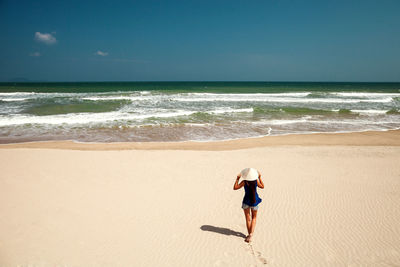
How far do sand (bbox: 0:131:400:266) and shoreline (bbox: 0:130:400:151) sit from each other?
70.7 inches

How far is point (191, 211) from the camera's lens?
17.3 feet

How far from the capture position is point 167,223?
15.8 feet

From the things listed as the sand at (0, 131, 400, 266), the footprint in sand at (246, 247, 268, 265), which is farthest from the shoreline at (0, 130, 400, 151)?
the footprint in sand at (246, 247, 268, 265)

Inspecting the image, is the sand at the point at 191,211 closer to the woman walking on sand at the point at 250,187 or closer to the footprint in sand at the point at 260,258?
the footprint in sand at the point at 260,258

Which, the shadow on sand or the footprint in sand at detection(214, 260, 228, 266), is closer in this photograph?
the footprint in sand at detection(214, 260, 228, 266)

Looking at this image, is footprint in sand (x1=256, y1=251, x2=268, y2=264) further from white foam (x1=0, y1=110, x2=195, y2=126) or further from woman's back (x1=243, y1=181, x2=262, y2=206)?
white foam (x1=0, y1=110, x2=195, y2=126)

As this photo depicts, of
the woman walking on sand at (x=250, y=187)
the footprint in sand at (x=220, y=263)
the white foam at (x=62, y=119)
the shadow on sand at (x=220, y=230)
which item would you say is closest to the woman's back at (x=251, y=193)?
the woman walking on sand at (x=250, y=187)

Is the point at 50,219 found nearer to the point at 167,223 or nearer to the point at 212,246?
the point at 167,223

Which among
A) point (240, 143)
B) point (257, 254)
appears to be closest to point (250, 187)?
point (257, 254)

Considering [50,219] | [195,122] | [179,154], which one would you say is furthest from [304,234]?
[195,122]

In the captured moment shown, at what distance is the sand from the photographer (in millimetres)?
3955

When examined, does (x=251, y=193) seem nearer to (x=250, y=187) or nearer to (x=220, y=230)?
(x=250, y=187)

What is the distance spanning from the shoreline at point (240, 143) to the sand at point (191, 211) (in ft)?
5.89

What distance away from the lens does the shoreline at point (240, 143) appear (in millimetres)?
10773
